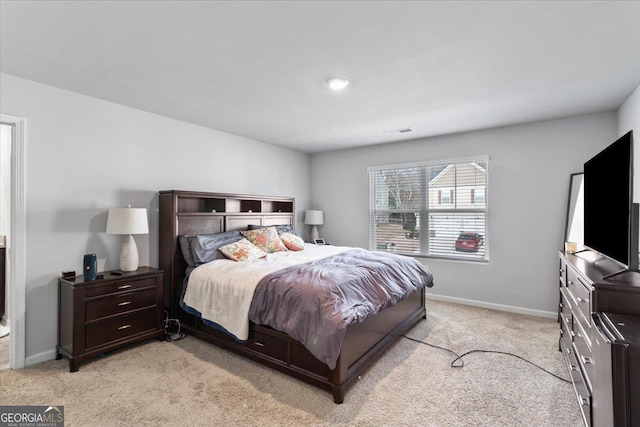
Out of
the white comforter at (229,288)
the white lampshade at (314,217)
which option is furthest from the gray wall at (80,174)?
the white lampshade at (314,217)

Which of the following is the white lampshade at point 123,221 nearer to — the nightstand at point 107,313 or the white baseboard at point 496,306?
the nightstand at point 107,313

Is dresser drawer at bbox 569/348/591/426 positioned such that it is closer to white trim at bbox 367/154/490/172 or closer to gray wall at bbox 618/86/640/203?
gray wall at bbox 618/86/640/203

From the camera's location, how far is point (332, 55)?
2213 mm

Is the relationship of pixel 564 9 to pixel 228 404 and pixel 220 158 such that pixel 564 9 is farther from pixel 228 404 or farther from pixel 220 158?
pixel 220 158

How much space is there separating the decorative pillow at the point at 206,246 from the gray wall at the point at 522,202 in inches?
118

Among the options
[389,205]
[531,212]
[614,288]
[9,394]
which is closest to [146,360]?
[9,394]

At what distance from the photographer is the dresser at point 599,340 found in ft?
4.04

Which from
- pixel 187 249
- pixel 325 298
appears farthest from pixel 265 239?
pixel 325 298

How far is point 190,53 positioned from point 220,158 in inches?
85.3

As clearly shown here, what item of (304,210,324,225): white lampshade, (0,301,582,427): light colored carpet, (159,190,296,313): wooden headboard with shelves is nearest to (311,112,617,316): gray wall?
(0,301,582,427): light colored carpet

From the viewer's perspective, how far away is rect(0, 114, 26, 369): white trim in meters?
2.57

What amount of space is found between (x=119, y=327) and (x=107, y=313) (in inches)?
7.1

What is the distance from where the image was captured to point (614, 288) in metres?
1.51

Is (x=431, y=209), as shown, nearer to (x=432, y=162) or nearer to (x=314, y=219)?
(x=432, y=162)
